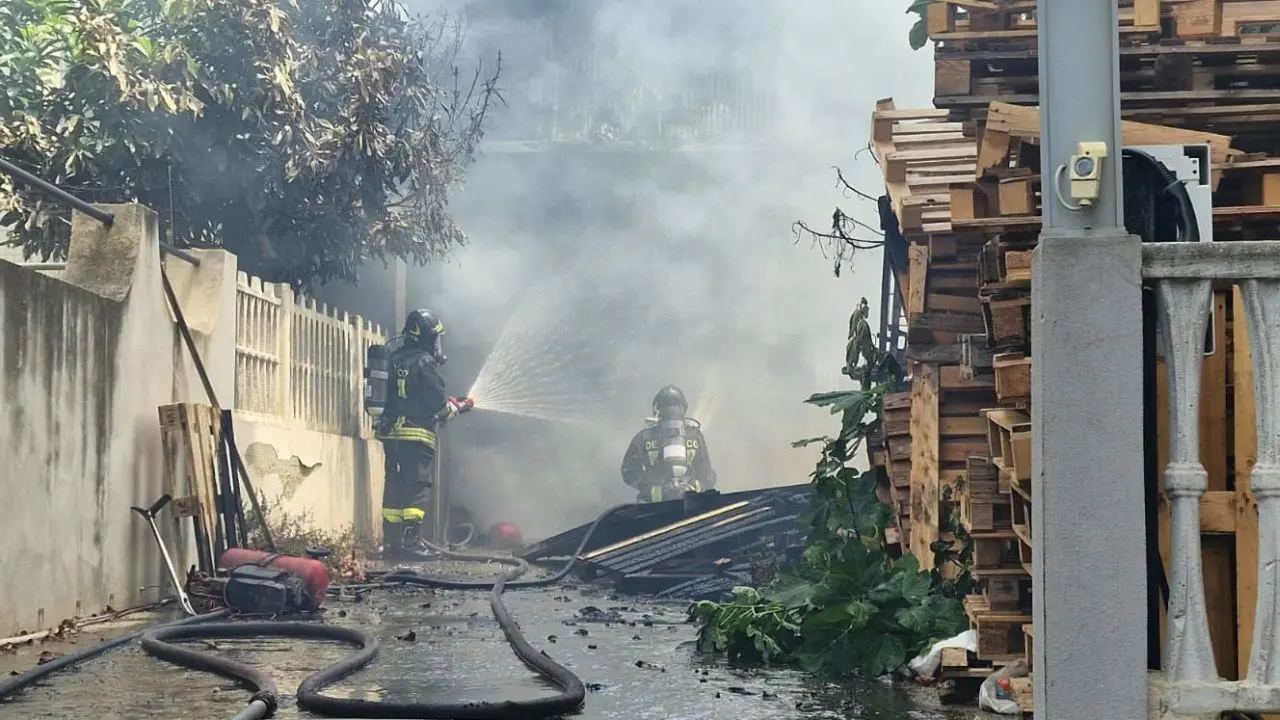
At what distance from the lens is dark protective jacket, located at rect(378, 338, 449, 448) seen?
1780 centimetres

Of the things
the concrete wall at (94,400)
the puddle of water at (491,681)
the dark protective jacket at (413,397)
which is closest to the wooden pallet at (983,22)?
the puddle of water at (491,681)

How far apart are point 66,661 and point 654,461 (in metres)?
11.8

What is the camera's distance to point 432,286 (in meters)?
23.6

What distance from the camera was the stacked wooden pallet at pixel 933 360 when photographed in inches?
294

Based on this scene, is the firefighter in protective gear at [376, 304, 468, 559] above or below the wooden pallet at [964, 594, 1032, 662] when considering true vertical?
above

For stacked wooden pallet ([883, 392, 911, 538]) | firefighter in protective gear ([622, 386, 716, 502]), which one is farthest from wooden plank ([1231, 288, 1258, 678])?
firefighter in protective gear ([622, 386, 716, 502])

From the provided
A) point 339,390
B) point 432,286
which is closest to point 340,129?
point 339,390

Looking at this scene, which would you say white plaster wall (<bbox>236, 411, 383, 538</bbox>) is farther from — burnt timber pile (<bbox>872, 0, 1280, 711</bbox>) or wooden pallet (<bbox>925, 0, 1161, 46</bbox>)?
wooden pallet (<bbox>925, 0, 1161, 46</bbox>)

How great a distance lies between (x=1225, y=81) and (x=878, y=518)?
145 inches

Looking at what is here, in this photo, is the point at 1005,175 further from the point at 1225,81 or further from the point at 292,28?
the point at 292,28

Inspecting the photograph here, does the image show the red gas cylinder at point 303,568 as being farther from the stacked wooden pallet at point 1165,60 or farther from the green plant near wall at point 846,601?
the stacked wooden pallet at point 1165,60

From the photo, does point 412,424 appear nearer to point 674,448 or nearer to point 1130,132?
point 674,448

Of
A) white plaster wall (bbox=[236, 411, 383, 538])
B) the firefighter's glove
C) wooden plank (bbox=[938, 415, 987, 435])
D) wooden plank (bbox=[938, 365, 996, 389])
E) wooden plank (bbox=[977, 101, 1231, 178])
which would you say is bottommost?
white plaster wall (bbox=[236, 411, 383, 538])

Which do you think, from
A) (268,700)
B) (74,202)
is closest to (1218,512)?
(268,700)
